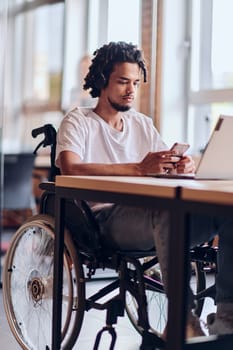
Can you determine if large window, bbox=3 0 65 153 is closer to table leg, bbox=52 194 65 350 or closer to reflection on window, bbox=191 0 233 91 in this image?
reflection on window, bbox=191 0 233 91

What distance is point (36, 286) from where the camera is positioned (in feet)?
7.35

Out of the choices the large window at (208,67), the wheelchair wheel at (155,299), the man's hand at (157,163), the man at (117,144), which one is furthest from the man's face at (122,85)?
the large window at (208,67)

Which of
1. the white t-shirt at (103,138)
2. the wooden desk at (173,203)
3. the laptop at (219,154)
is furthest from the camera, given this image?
the white t-shirt at (103,138)

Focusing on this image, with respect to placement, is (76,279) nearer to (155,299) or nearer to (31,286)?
(31,286)

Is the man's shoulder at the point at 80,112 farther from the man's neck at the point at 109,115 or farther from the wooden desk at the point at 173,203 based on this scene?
the wooden desk at the point at 173,203

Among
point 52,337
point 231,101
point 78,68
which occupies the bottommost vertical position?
point 52,337

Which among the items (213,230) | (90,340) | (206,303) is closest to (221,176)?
(213,230)

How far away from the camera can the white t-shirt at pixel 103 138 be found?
90.9 inches

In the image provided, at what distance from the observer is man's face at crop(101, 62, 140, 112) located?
244 centimetres

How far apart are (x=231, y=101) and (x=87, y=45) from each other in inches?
83.5

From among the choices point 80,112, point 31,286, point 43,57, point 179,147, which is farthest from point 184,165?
point 43,57

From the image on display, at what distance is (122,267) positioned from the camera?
80.0 inches

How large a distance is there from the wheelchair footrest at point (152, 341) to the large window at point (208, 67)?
2397mm

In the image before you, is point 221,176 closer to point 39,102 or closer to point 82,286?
point 82,286
